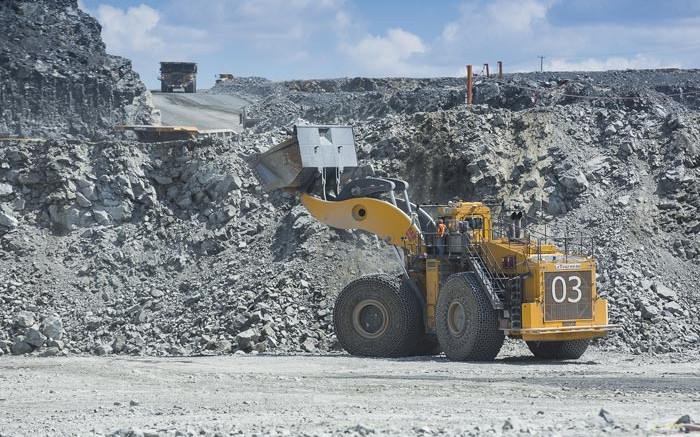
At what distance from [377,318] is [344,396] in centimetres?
521

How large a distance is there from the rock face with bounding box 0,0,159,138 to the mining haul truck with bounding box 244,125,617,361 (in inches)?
704

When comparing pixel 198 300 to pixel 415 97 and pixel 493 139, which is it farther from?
pixel 415 97

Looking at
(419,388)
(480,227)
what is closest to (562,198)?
(480,227)

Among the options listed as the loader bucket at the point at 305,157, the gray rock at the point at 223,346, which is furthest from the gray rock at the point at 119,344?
the loader bucket at the point at 305,157

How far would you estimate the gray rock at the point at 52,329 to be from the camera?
23984 mm

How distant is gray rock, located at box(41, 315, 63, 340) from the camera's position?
78.7ft

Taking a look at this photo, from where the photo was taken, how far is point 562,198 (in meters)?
27.2

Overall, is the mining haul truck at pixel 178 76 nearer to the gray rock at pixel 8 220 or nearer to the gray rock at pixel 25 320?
the gray rock at pixel 8 220

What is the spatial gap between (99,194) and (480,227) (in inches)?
438

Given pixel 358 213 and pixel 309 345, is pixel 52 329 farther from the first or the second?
pixel 358 213

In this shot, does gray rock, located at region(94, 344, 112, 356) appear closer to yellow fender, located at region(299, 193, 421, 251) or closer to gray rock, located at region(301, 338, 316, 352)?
gray rock, located at region(301, 338, 316, 352)

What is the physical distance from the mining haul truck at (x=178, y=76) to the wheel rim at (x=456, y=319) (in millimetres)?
42244

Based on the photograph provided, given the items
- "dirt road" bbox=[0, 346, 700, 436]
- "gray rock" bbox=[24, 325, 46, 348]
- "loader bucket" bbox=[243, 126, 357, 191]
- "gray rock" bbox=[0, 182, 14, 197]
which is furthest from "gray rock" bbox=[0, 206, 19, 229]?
"loader bucket" bbox=[243, 126, 357, 191]

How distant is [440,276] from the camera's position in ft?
66.6
